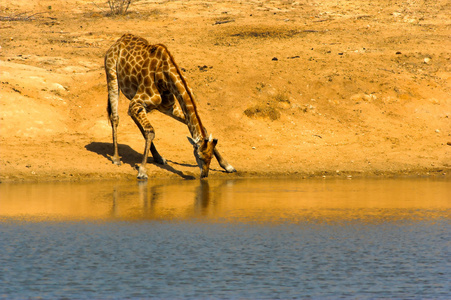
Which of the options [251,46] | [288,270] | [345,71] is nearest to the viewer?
[288,270]

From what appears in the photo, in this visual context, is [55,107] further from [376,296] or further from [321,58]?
[376,296]

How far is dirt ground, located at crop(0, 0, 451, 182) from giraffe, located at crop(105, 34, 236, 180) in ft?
3.07

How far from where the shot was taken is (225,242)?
8.27 metres

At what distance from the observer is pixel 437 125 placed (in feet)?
60.6

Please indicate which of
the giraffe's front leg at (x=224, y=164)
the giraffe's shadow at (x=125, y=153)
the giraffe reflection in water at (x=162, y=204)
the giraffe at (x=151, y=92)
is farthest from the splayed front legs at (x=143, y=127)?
the giraffe's front leg at (x=224, y=164)

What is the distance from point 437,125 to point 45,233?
43.4 feet

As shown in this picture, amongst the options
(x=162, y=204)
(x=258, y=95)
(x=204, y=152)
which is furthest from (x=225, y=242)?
(x=258, y=95)

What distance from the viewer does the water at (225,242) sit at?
6363 millimetres

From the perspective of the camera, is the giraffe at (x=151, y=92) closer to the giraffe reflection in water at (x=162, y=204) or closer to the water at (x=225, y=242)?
the giraffe reflection in water at (x=162, y=204)

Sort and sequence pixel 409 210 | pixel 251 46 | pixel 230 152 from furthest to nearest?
pixel 251 46 → pixel 230 152 → pixel 409 210

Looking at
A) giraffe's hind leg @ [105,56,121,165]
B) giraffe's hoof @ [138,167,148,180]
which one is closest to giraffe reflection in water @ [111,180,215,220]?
giraffe's hoof @ [138,167,148,180]

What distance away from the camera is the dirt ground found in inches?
624

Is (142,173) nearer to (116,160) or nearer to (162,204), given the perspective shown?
(116,160)

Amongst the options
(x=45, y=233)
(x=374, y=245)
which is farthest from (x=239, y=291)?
(x=45, y=233)
